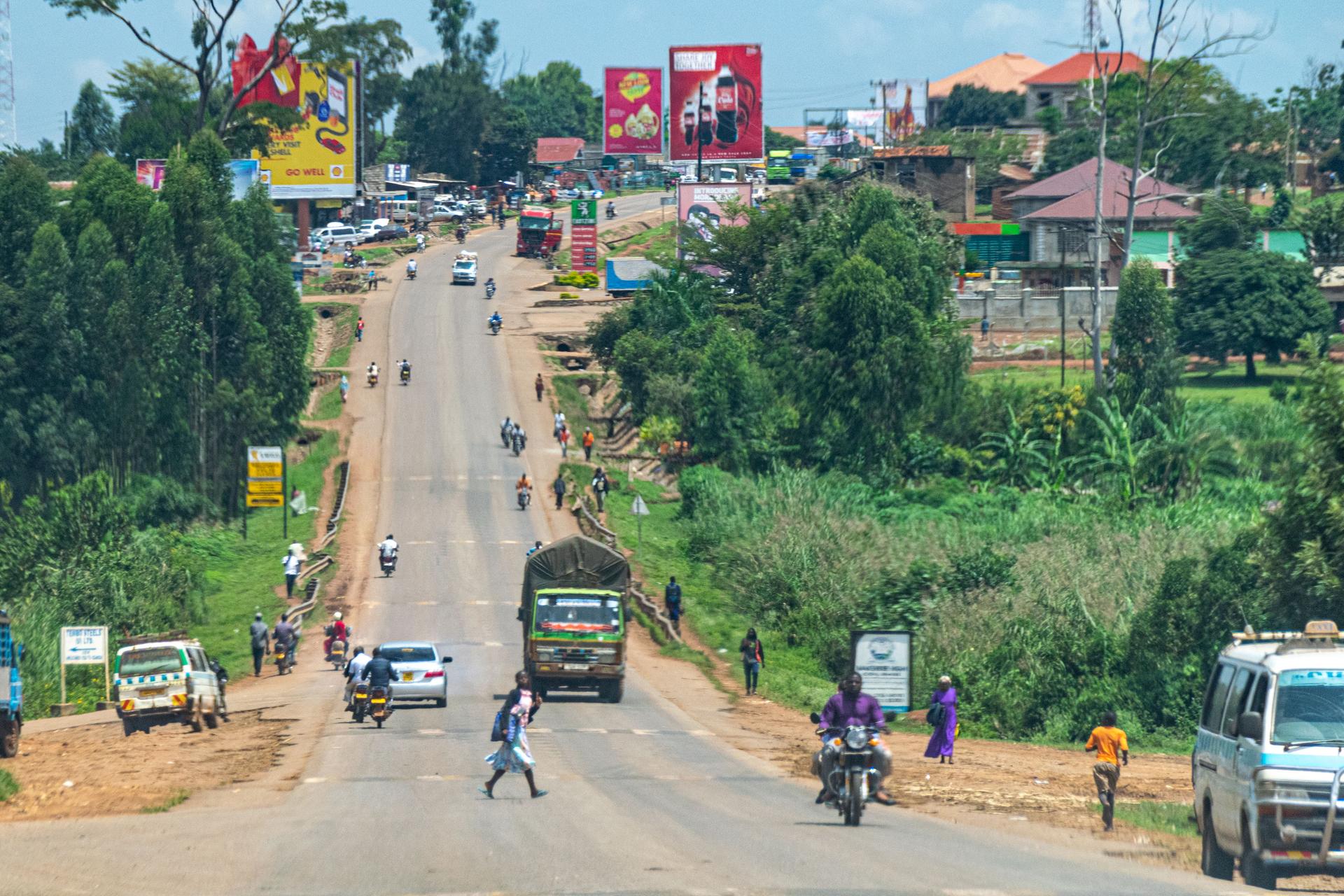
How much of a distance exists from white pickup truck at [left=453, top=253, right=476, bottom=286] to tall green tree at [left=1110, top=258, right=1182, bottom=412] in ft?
185

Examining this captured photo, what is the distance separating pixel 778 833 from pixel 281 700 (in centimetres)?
1998

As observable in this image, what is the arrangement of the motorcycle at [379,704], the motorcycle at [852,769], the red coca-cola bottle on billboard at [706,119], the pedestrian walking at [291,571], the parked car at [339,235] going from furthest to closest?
the parked car at [339,235] < the red coca-cola bottle on billboard at [706,119] < the pedestrian walking at [291,571] < the motorcycle at [379,704] < the motorcycle at [852,769]

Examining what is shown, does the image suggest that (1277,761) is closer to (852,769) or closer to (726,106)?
(852,769)

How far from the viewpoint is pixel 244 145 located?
79.4m

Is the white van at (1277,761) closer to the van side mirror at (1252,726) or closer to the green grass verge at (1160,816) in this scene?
the van side mirror at (1252,726)

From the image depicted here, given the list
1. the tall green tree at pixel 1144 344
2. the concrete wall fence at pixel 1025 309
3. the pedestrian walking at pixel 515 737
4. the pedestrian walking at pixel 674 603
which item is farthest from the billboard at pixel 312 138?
the pedestrian walking at pixel 515 737

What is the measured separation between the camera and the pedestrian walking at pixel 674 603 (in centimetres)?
4406

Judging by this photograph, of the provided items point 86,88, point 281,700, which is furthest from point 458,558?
point 86,88

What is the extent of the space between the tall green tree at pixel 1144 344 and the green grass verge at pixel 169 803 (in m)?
46.9

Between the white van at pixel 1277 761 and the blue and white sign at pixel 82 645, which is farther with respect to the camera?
the blue and white sign at pixel 82 645

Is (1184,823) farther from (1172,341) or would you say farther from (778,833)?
(1172,341)

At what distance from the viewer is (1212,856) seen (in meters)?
15.0

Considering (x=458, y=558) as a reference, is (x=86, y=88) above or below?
above

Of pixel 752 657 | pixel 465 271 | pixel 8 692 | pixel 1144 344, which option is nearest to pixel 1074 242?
pixel 1144 344
